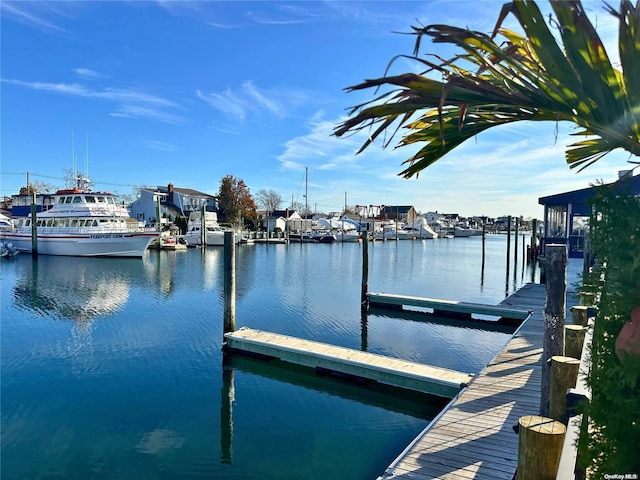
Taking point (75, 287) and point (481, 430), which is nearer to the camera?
point (481, 430)

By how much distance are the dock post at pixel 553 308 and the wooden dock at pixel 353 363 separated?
95.9 inches

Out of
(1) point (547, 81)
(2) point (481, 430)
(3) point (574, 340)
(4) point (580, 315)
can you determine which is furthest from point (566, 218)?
(1) point (547, 81)

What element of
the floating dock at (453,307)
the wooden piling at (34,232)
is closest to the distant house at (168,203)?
the wooden piling at (34,232)

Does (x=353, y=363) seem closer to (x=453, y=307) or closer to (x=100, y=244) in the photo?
(x=453, y=307)

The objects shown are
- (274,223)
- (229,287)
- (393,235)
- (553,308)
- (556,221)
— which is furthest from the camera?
(393,235)

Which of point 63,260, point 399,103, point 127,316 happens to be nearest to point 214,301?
point 127,316

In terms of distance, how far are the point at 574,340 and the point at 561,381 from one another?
200 centimetres

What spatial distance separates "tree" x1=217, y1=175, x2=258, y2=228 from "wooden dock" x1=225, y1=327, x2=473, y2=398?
57.3 m

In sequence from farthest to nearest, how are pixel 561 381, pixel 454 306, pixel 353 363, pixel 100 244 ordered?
1. pixel 100 244
2. pixel 454 306
3. pixel 353 363
4. pixel 561 381

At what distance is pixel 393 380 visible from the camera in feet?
29.5

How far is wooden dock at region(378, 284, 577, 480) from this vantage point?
5141 millimetres

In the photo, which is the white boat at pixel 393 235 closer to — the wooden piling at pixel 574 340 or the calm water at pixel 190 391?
the calm water at pixel 190 391

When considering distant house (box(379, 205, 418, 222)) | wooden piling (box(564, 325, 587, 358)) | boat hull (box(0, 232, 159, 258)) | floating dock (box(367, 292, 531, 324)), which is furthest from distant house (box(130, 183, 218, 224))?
wooden piling (box(564, 325, 587, 358))

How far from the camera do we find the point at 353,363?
9562mm
